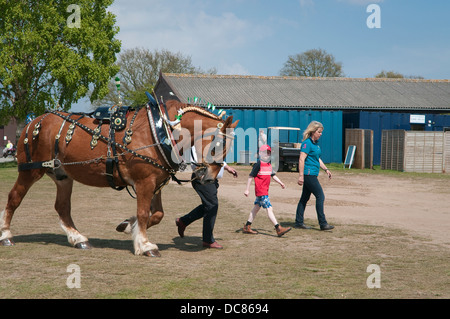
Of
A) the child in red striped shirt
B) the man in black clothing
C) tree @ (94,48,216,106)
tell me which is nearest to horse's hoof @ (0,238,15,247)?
the man in black clothing

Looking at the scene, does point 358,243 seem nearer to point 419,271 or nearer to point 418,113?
point 419,271

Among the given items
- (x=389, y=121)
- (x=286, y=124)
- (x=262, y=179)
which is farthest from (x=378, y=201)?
(x=389, y=121)

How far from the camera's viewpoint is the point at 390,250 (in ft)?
26.8

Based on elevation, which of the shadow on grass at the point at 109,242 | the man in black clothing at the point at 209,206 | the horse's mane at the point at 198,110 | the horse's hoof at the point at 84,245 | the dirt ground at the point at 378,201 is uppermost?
the horse's mane at the point at 198,110

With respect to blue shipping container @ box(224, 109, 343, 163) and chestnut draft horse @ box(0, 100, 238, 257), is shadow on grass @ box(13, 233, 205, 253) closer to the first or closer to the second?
chestnut draft horse @ box(0, 100, 238, 257)

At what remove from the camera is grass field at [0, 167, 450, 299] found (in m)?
5.58

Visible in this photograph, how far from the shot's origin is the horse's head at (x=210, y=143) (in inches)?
283

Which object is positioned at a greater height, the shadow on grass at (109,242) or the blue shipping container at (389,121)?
the blue shipping container at (389,121)

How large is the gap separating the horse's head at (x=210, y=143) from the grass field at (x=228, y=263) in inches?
49.8

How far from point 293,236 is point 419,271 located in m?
3.03

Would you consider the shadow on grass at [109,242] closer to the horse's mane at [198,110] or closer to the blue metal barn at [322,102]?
the horse's mane at [198,110]

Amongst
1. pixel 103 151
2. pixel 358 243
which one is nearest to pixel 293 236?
pixel 358 243

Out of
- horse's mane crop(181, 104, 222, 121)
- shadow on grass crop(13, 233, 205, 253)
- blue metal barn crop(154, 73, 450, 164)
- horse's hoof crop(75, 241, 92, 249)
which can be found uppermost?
blue metal barn crop(154, 73, 450, 164)

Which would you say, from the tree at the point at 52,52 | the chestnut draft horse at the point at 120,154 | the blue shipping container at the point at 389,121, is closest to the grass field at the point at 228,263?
the chestnut draft horse at the point at 120,154
